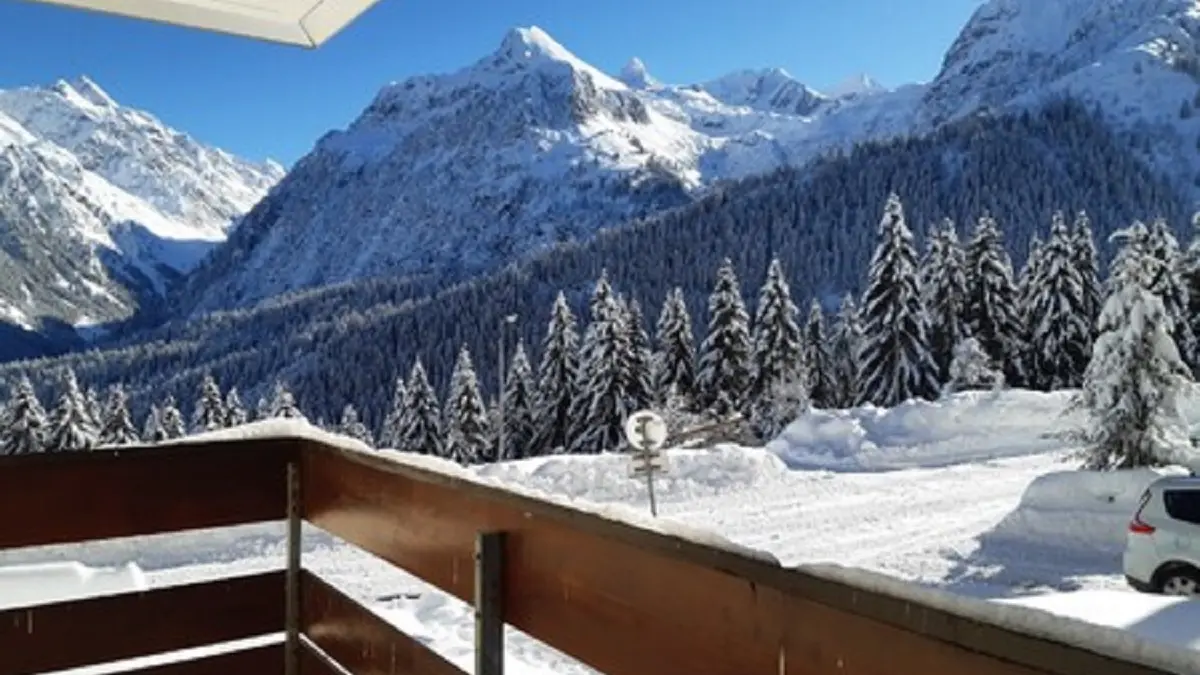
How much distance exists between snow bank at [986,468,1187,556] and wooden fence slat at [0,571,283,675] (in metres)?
11.6

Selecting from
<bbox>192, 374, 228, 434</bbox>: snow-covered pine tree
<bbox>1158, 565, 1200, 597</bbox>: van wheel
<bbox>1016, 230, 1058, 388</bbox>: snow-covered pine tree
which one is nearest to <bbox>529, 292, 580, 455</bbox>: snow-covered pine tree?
<bbox>1016, 230, 1058, 388</bbox>: snow-covered pine tree

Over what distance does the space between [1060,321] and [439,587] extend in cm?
3573

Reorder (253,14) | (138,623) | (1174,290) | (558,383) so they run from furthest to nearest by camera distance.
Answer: (558,383) < (1174,290) < (253,14) < (138,623)

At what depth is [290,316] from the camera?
183 meters

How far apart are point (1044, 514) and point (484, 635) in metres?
13.0

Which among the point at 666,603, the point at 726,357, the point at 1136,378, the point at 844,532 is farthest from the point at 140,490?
the point at 726,357

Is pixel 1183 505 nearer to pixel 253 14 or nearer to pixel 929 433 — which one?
Answer: pixel 253 14

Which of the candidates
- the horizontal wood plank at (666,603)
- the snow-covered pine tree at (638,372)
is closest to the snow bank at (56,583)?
the horizontal wood plank at (666,603)

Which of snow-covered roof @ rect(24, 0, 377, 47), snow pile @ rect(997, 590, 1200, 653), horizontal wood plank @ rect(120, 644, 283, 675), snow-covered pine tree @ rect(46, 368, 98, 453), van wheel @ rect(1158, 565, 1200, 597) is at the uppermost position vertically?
snow-covered roof @ rect(24, 0, 377, 47)

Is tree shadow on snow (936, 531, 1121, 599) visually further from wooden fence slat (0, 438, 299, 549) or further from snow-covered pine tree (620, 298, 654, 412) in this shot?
snow-covered pine tree (620, 298, 654, 412)

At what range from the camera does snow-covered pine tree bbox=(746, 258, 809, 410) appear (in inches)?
1432

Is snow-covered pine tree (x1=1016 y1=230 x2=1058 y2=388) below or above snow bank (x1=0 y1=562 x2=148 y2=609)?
above

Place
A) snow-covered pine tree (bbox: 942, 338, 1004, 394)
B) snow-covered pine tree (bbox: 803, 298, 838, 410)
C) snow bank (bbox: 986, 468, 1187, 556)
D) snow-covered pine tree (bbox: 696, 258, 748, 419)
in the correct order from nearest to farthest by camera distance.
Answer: snow bank (bbox: 986, 468, 1187, 556) < snow-covered pine tree (bbox: 942, 338, 1004, 394) < snow-covered pine tree (bbox: 696, 258, 748, 419) < snow-covered pine tree (bbox: 803, 298, 838, 410)

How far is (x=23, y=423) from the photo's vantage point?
4047 centimetres
